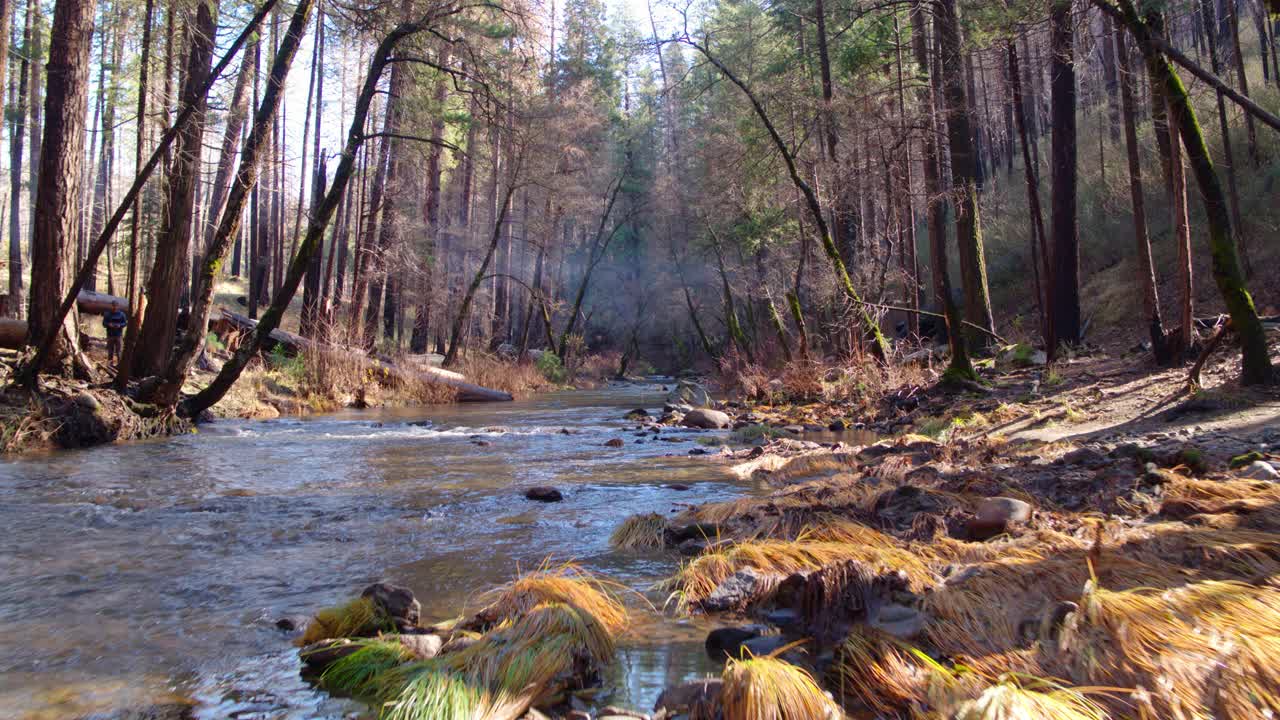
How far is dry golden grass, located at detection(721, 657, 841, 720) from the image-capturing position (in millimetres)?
2252

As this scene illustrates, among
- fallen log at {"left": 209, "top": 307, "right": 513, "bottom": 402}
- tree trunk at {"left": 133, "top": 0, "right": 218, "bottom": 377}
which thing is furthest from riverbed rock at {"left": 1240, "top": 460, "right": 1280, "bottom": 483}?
fallen log at {"left": 209, "top": 307, "right": 513, "bottom": 402}

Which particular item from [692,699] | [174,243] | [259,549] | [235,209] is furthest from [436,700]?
[174,243]

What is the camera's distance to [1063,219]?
12.8 metres

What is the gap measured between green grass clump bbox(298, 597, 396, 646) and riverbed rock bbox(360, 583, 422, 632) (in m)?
0.03

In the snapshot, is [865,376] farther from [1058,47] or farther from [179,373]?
[179,373]

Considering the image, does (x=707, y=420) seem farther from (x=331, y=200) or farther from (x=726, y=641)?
(x=726, y=641)

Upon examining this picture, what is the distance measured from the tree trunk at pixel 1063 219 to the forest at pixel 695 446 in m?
0.07

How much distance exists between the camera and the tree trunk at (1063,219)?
1246 centimetres

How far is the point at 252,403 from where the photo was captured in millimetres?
13844

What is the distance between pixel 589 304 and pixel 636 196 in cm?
812

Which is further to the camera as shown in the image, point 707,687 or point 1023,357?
point 1023,357

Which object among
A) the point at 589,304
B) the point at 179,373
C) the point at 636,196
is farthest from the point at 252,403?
the point at 589,304

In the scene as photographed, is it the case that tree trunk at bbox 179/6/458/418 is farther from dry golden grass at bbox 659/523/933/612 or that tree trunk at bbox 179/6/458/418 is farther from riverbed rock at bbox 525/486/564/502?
dry golden grass at bbox 659/523/933/612

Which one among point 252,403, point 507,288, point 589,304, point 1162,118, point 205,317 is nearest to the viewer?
point 1162,118
